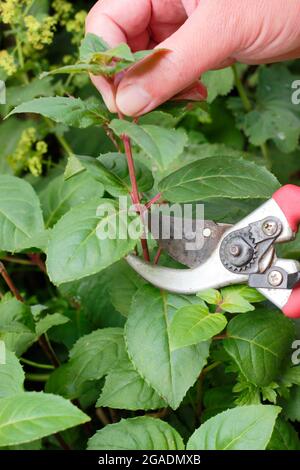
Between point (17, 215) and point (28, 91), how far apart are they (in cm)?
57

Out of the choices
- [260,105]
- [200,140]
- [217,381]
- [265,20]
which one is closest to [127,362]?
[217,381]

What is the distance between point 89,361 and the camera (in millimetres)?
1041

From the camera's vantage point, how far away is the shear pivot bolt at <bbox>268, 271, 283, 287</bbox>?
2.93 ft

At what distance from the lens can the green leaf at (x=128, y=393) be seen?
3.14ft

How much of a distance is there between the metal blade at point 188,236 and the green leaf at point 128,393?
0.18m

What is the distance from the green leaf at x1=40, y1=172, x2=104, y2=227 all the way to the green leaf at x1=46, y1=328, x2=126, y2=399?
254 millimetres

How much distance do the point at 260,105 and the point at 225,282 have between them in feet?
3.17

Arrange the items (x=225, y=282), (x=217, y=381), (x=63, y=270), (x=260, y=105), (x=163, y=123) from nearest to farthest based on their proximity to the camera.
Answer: (x=63, y=270) → (x=225, y=282) → (x=217, y=381) → (x=163, y=123) → (x=260, y=105)

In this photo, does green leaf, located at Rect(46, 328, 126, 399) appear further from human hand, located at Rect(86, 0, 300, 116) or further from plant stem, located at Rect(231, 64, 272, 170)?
plant stem, located at Rect(231, 64, 272, 170)

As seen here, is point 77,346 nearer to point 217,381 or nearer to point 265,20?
point 217,381

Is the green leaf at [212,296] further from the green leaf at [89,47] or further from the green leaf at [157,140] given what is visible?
the green leaf at [89,47]

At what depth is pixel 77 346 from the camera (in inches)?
42.4

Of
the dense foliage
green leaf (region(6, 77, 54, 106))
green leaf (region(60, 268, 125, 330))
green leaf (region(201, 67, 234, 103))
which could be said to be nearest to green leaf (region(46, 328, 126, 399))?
the dense foliage

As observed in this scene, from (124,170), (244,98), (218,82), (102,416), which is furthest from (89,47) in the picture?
(244,98)
